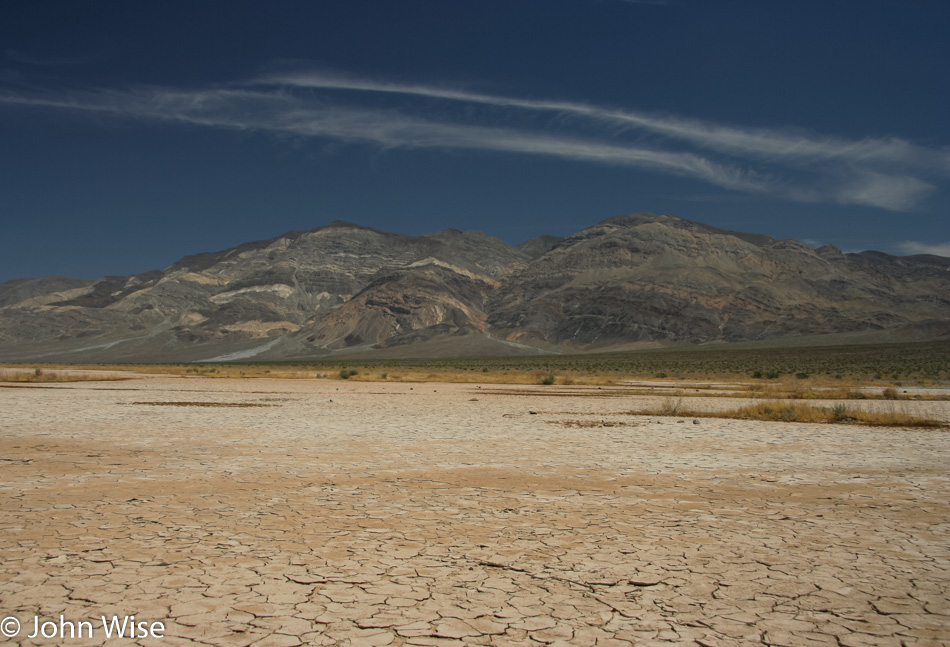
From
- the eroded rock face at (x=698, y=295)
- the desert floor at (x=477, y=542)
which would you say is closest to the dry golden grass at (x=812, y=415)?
the desert floor at (x=477, y=542)

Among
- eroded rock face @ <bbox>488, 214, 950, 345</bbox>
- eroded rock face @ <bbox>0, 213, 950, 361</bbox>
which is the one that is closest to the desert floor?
Answer: eroded rock face @ <bbox>0, 213, 950, 361</bbox>

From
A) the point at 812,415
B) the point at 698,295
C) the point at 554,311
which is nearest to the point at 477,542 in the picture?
the point at 812,415

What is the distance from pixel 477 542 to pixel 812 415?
602 inches

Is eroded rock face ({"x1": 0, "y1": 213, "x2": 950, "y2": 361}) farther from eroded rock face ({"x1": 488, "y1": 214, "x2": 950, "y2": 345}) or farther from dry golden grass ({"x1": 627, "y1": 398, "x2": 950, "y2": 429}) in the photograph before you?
dry golden grass ({"x1": 627, "y1": 398, "x2": 950, "y2": 429})

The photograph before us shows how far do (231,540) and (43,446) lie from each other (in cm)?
787

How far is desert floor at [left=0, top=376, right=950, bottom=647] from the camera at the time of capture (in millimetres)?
4227

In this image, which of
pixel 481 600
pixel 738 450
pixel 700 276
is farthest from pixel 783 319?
pixel 481 600

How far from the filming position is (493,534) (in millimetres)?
6223

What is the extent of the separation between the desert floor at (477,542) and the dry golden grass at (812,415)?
483 cm

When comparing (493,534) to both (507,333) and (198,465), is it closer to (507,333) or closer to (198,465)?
(198,465)

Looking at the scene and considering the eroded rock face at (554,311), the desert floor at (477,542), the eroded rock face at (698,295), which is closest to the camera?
the desert floor at (477,542)

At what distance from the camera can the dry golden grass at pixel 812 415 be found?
54.6ft

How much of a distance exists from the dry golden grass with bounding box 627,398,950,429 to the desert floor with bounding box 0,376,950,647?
483cm

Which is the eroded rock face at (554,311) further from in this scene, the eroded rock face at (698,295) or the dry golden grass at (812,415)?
the dry golden grass at (812,415)
